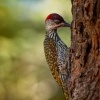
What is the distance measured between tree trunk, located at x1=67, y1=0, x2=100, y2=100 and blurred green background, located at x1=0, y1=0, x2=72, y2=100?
9.56 ft

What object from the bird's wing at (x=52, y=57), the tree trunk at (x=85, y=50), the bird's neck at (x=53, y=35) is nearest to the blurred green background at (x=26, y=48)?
the bird's neck at (x=53, y=35)

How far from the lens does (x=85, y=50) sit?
10.6 ft

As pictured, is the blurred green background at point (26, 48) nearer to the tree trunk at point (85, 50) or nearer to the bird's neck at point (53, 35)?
the bird's neck at point (53, 35)

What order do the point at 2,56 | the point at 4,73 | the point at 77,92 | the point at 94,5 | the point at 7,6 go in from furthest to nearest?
the point at 4,73 < the point at 2,56 < the point at 7,6 < the point at 77,92 < the point at 94,5

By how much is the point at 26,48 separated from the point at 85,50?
438 centimetres

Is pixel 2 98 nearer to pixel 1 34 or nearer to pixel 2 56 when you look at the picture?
pixel 2 56

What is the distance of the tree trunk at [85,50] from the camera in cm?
312

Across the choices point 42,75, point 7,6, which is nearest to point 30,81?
point 42,75

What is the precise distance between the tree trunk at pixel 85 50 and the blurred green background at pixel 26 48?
2913 millimetres

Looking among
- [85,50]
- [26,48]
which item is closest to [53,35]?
[85,50]

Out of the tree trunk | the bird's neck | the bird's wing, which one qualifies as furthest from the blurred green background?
the tree trunk

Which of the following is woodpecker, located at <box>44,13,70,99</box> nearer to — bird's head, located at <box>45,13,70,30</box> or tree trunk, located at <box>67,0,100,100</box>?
bird's head, located at <box>45,13,70,30</box>

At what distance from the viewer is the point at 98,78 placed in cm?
317

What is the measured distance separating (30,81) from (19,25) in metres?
1.26
